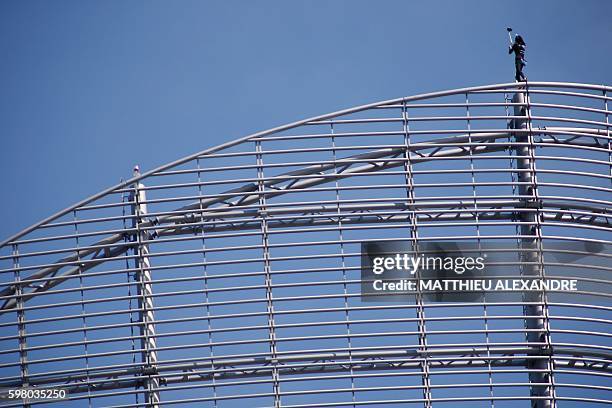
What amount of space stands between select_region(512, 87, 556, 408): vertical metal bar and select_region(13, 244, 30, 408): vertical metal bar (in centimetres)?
1002

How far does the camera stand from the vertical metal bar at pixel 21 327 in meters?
25.3

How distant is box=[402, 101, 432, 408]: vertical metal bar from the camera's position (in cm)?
2453

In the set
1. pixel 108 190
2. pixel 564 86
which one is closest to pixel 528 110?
pixel 564 86

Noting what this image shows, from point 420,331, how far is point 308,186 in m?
3.87

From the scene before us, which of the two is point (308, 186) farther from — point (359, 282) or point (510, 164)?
point (510, 164)

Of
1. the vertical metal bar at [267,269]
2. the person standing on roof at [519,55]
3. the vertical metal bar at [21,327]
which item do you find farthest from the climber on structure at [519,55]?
the vertical metal bar at [21,327]

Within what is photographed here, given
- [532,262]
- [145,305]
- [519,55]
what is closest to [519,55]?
[519,55]

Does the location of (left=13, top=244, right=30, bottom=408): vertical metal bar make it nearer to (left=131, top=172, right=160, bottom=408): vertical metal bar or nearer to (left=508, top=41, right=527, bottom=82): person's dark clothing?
(left=131, top=172, right=160, bottom=408): vertical metal bar

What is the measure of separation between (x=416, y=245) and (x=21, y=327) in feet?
27.0

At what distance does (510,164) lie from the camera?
1049 inches

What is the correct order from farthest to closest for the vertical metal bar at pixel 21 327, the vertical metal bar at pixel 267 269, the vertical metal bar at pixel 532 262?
the vertical metal bar at pixel 21 327 → the vertical metal bar at pixel 267 269 → the vertical metal bar at pixel 532 262

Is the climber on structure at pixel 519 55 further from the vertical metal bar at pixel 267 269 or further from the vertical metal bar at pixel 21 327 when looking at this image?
the vertical metal bar at pixel 21 327

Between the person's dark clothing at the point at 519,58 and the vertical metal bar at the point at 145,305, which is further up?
the person's dark clothing at the point at 519,58

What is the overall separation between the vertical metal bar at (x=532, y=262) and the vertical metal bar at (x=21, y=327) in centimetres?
1002
